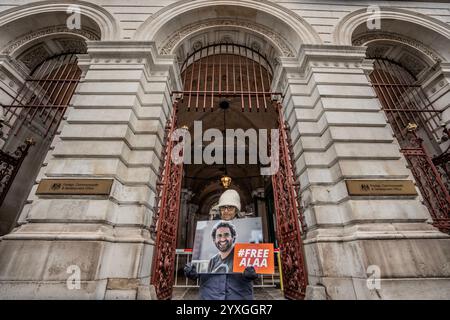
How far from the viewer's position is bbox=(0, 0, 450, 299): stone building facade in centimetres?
382

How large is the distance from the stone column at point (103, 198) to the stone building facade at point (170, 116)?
27 mm

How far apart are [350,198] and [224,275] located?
3.10 meters

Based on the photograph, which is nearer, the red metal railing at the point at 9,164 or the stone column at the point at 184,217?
the red metal railing at the point at 9,164

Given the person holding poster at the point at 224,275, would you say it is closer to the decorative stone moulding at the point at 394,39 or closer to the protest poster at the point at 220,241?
the protest poster at the point at 220,241

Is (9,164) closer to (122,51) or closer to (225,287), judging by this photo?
(122,51)

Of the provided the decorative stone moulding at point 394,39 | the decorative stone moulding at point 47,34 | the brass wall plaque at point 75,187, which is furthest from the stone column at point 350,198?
the decorative stone moulding at point 47,34

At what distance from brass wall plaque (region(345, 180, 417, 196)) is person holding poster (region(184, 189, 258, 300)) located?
2942 mm

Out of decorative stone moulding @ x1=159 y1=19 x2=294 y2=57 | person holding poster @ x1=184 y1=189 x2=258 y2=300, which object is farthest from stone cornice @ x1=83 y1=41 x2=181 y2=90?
person holding poster @ x1=184 y1=189 x2=258 y2=300

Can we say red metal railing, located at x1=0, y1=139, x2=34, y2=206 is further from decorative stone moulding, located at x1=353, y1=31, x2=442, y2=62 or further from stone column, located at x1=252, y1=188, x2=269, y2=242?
stone column, located at x1=252, y1=188, x2=269, y2=242

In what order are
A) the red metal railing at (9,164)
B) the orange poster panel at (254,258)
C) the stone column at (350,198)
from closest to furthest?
the orange poster panel at (254,258), the stone column at (350,198), the red metal railing at (9,164)

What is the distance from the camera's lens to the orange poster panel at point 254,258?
2779 mm

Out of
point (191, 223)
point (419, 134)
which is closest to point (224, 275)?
point (419, 134)

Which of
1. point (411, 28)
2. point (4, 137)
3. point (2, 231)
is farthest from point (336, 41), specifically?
point (2, 231)

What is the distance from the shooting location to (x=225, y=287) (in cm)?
296
